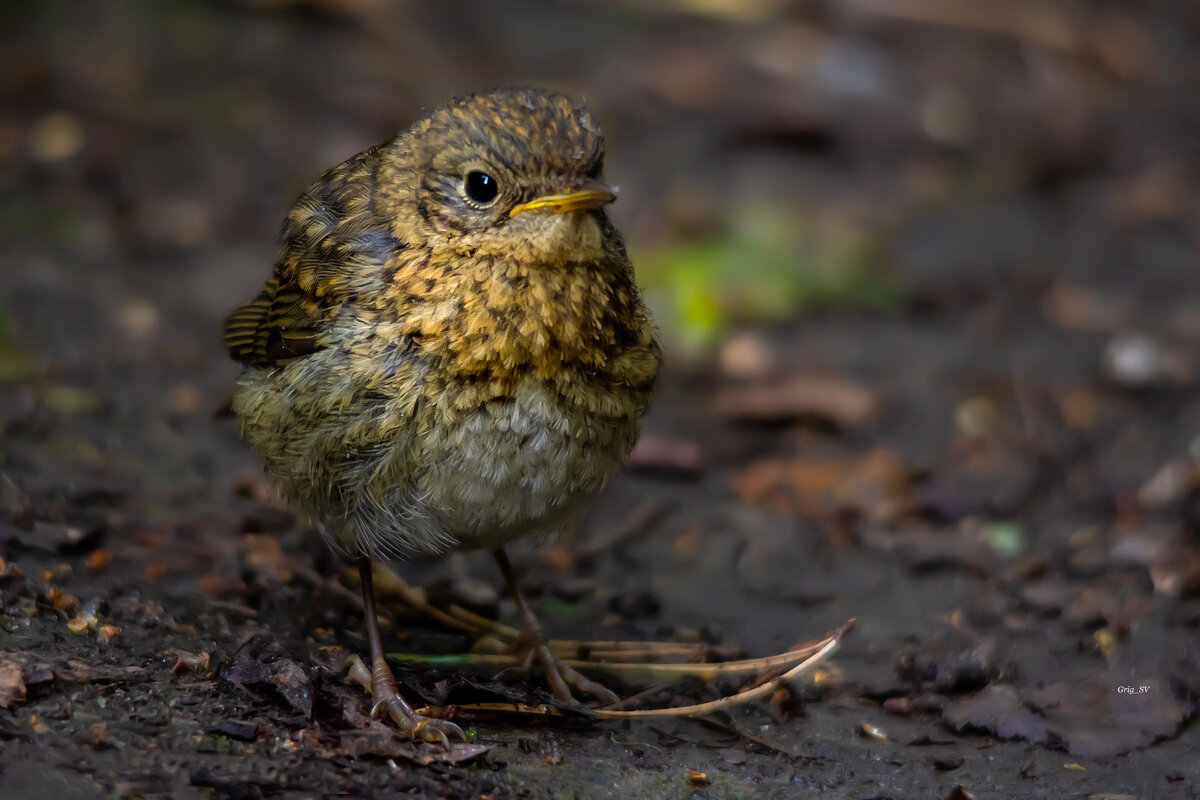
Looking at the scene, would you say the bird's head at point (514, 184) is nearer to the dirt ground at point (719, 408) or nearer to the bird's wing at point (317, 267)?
the bird's wing at point (317, 267)

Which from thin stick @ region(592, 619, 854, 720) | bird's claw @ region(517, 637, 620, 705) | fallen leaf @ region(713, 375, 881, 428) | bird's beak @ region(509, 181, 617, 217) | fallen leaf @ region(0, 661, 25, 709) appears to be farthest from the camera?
fallen leaf @ region(713, 375, 881, 428)

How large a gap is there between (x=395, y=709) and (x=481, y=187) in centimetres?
147

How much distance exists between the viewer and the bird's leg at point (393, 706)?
3482 mm

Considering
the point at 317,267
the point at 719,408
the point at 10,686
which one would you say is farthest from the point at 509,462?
the point at 719,408

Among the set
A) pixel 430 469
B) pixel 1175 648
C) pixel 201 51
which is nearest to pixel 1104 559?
pixel 1175 648

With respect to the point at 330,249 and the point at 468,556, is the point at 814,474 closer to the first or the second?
the point at 468,556

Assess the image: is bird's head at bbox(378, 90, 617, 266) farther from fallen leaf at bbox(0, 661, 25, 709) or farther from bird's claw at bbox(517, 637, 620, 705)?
fallen leaf at bbox(0, 661, 25, 709)

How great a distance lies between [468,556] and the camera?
5160 mm

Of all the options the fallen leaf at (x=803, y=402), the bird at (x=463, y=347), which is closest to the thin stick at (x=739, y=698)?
the bird at (x=463, y=347)

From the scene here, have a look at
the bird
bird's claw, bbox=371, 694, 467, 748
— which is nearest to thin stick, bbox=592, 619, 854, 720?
bird's claw, bbox=371, 694, 467, 748

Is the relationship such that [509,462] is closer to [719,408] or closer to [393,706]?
[393,706]

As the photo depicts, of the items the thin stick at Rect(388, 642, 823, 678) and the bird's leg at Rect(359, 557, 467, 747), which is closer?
the bird's leg at Rect(359, 557, 467, 747)

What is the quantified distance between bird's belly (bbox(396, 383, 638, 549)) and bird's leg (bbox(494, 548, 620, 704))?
1.98 ft

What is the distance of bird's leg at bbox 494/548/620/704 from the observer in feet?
13.3
